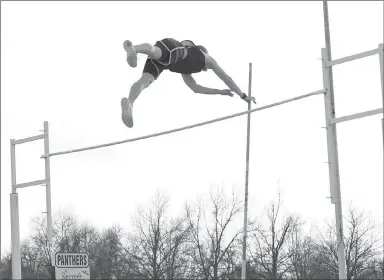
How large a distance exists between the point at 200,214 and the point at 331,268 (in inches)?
242

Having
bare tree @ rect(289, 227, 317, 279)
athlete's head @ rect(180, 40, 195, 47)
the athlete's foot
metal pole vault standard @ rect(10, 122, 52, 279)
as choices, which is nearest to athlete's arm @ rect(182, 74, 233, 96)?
athlete's head @ rect(180, 40, 195, 47)

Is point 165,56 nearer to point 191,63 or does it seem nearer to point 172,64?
point 172,64

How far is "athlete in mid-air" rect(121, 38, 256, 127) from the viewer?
9.16 m

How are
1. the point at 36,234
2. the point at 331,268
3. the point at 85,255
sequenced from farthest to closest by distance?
the point at 36,234 → the point at 331,268 → the point at 85,255

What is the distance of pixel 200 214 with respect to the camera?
3209 centimetres

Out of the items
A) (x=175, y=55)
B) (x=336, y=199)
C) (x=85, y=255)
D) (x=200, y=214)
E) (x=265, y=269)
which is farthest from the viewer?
(x=200, y=214)

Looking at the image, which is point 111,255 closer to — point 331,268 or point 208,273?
point 208,273

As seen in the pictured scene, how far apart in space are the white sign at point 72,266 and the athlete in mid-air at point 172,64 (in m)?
2.80

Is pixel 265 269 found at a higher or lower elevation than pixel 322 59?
lower

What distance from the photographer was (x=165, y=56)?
368 inches

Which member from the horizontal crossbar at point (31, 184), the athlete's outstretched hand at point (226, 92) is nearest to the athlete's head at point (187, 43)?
the athlete's outstretched hand at point (226, 92)

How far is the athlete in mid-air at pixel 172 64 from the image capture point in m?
9.16

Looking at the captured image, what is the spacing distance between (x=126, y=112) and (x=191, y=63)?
38.3 inches

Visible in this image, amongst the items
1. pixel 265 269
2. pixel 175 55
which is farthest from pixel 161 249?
pixel 175 55
